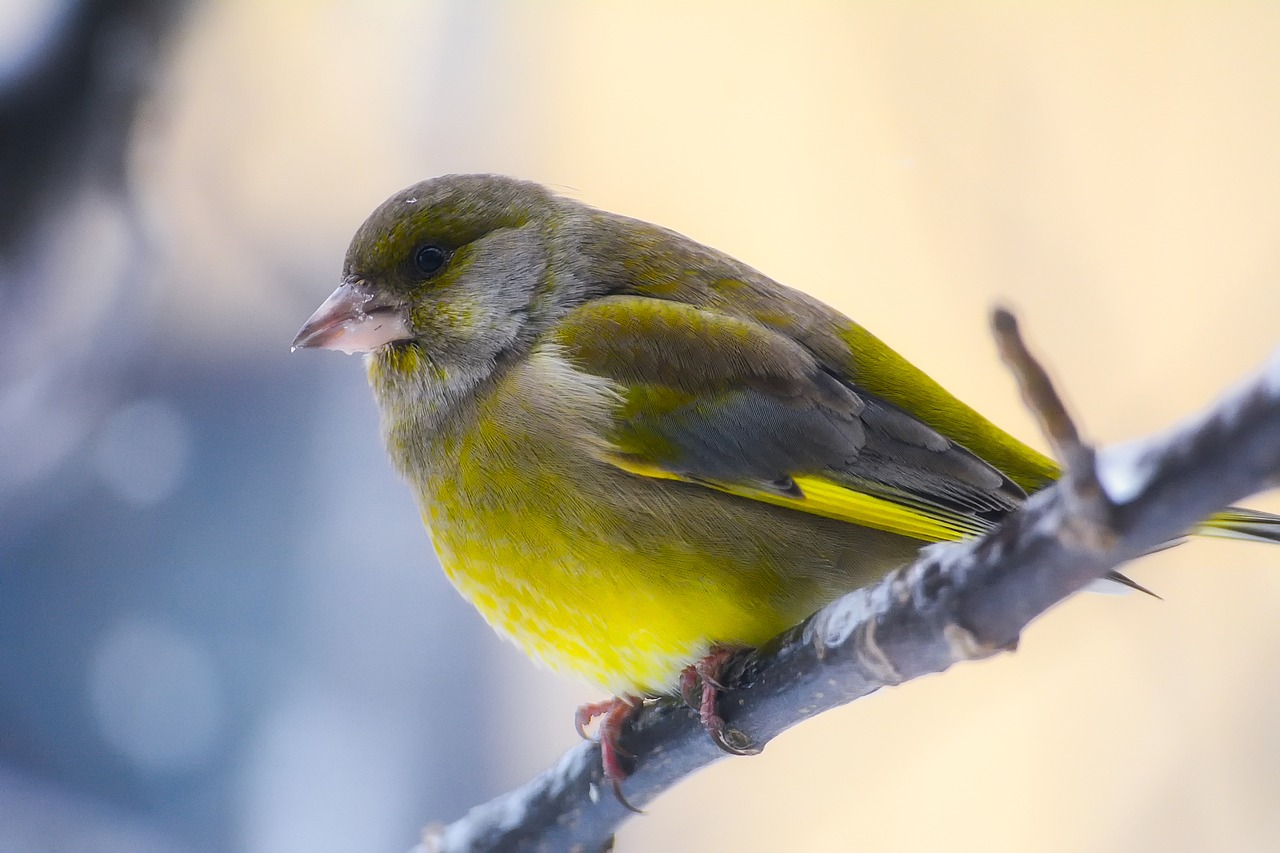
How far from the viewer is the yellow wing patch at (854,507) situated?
1344mm

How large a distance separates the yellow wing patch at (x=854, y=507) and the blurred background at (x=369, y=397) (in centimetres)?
83

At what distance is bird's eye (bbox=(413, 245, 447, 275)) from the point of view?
65.0 inches

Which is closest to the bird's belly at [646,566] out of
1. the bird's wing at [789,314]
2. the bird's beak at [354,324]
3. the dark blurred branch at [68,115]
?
the bird's wing at [789,314]

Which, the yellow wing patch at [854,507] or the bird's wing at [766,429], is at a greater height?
the bird's wing at [766,429]

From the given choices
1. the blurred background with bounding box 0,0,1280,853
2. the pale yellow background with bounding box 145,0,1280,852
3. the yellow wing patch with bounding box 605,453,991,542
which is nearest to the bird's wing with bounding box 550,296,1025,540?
the yellow wing patch with bounding box 605,453,991,542

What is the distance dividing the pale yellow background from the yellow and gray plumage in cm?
58

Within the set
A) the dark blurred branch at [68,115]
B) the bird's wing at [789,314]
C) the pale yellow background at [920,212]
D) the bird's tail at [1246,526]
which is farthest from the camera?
the dark blurred branch at [68,115]

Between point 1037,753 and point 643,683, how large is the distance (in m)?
1.19

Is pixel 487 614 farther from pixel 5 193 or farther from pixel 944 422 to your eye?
pixel 5 193

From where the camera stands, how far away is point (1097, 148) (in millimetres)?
2275

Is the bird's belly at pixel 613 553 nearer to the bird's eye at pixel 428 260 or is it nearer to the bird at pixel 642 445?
the bird at pixel 642 445

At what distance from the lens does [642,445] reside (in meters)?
1.41

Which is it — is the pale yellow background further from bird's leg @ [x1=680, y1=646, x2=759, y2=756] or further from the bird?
bird's leg @ [x1=680, y1=646, x2=759, y2=756]

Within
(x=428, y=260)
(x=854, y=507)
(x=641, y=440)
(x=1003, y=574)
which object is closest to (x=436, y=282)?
(x=428, y=260)
